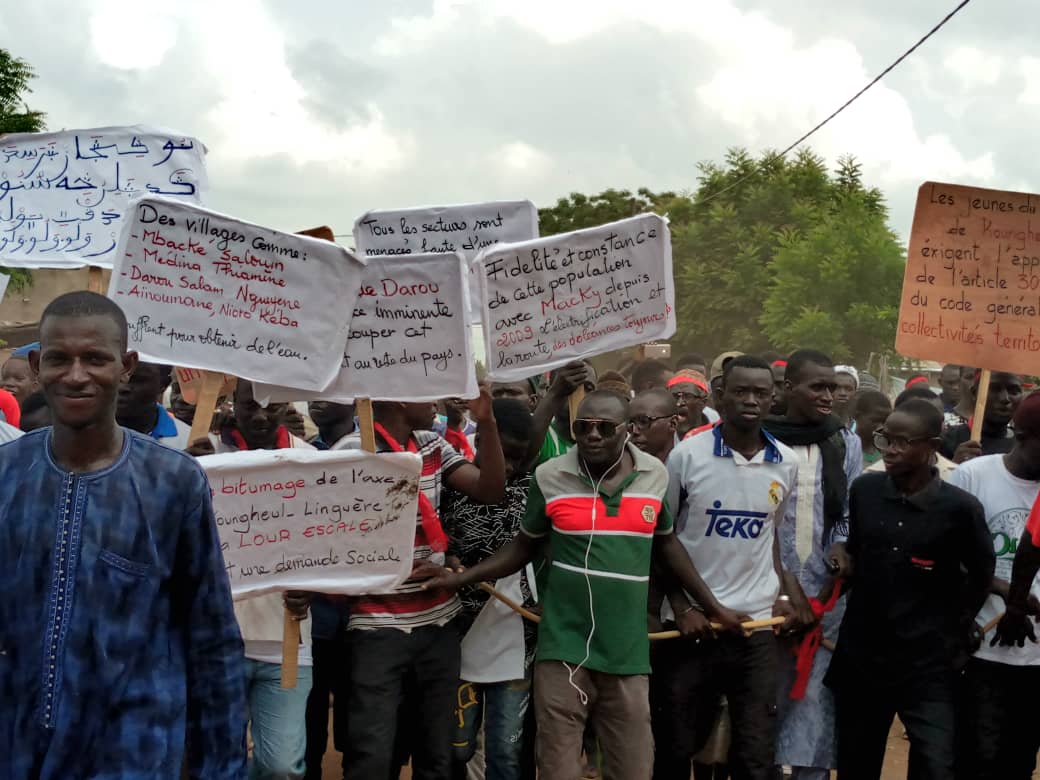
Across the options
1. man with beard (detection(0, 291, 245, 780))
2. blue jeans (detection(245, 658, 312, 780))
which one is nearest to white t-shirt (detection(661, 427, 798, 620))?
blue jeans (detection(245, 658, 312, 780))

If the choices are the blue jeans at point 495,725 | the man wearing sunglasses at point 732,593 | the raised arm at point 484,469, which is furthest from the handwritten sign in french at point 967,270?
the blue jeans at point 495,725

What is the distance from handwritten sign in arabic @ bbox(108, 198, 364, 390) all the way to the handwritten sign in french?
3.19 m

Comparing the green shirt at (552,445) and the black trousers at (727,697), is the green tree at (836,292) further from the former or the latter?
the black trousers at (727,697)

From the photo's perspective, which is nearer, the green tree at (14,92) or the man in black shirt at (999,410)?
the man in black shirt at (999,410)

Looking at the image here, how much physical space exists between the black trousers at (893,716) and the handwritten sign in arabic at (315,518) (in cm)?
209

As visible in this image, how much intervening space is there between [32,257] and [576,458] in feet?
8.42

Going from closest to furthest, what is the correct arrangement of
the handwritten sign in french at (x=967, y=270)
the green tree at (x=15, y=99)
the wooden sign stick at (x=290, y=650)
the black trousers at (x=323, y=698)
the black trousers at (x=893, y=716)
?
1. the wooden sign stick at (x=290, y=650)
2. the black trousers at (x=893, y=716)
3. the black trousers at (x=323, y=698)
4. the handwritten sign in french at (x=967, y=270)
5. the green tree at (x=15, y=99)

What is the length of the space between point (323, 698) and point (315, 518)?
142 cm

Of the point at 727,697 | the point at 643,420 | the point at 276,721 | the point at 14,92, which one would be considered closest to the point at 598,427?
the point at 643,420

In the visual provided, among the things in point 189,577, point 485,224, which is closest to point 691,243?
point 485,224

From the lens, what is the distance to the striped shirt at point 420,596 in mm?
4984

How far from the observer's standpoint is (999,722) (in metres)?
5.31

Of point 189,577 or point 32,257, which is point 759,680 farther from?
point 32,257

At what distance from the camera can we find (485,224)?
19.7ft
